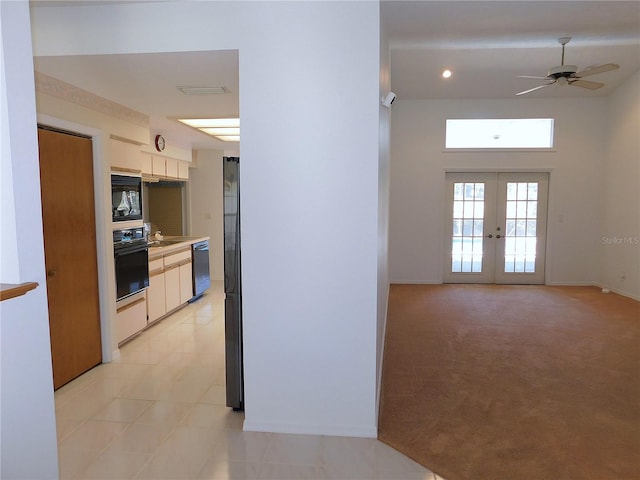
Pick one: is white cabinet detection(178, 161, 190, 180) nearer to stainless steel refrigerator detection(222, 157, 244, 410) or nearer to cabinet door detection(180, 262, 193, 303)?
cabinet door detection(180, 262, 193, 303)

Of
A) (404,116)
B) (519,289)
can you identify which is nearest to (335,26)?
(404,116)

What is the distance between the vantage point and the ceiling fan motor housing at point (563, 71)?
14.6ft

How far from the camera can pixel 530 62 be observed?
5.39 meters

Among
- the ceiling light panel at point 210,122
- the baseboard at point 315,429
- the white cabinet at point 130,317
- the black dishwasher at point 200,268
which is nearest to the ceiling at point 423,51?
the ceiling light panel at point 210,122

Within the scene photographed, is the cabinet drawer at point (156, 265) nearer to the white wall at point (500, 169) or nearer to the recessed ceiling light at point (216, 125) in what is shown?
the recessed ceiling light at point (216, 125)

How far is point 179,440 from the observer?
8.49 feet

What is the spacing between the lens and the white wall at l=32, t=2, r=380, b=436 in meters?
2.46

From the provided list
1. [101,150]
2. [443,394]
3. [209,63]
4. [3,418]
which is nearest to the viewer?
[3,418]

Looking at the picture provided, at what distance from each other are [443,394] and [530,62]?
442 cm

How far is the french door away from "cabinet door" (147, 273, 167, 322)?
4586 millimetres

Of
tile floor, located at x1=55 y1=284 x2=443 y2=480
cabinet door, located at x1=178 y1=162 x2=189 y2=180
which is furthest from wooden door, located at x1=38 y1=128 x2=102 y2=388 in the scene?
cabinet door, located at x1=178 y1=162 x2=189 y2=180

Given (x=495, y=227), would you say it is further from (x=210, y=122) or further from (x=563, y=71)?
(x=210, y=122)

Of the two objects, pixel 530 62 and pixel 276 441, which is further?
pixel 530 62

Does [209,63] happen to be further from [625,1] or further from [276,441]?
[625,1]
